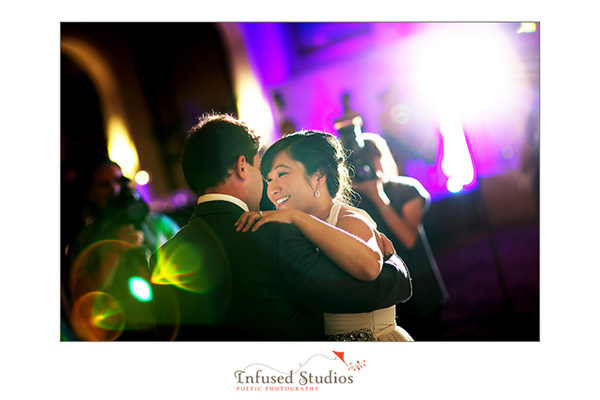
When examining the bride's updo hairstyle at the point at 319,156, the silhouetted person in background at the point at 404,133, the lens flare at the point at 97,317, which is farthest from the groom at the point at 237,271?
the silhouetted person in background at the point at 404,133

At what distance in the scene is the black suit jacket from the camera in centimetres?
207

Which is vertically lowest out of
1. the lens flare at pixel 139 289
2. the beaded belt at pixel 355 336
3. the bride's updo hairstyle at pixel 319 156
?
the beaded belt at pixel 355 336

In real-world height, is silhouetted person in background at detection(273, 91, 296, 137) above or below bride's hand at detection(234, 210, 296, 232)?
above

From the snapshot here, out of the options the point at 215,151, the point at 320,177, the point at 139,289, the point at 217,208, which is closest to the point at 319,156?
the point at 320,177

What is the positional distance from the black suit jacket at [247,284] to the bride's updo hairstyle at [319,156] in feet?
1.47

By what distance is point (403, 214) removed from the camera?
9.04 feet

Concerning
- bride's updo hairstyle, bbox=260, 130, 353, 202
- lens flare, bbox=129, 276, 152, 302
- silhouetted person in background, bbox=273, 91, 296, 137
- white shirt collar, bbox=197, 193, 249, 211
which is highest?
silhouetted person in background, bbox=273, 91, 296, 137

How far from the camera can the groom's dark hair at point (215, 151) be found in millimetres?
2174

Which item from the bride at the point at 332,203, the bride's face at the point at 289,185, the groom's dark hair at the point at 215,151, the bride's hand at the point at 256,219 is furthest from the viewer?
the bride's face at the point at 289,185

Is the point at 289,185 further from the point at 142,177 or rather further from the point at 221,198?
the point at 142,177

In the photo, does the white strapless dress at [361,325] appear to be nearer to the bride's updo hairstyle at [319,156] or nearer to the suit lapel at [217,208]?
the bride's updo hairstyle at [319,156]

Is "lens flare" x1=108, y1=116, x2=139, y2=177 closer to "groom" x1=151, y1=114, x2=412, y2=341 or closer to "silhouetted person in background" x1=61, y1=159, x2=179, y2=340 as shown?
"silhouetted person in background" x1=61, y1=159, x2=179, y2=340

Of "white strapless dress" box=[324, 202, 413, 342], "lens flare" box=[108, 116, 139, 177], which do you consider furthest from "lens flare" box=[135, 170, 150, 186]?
"white strapless dress" box=[324, 202, 413, 342]
